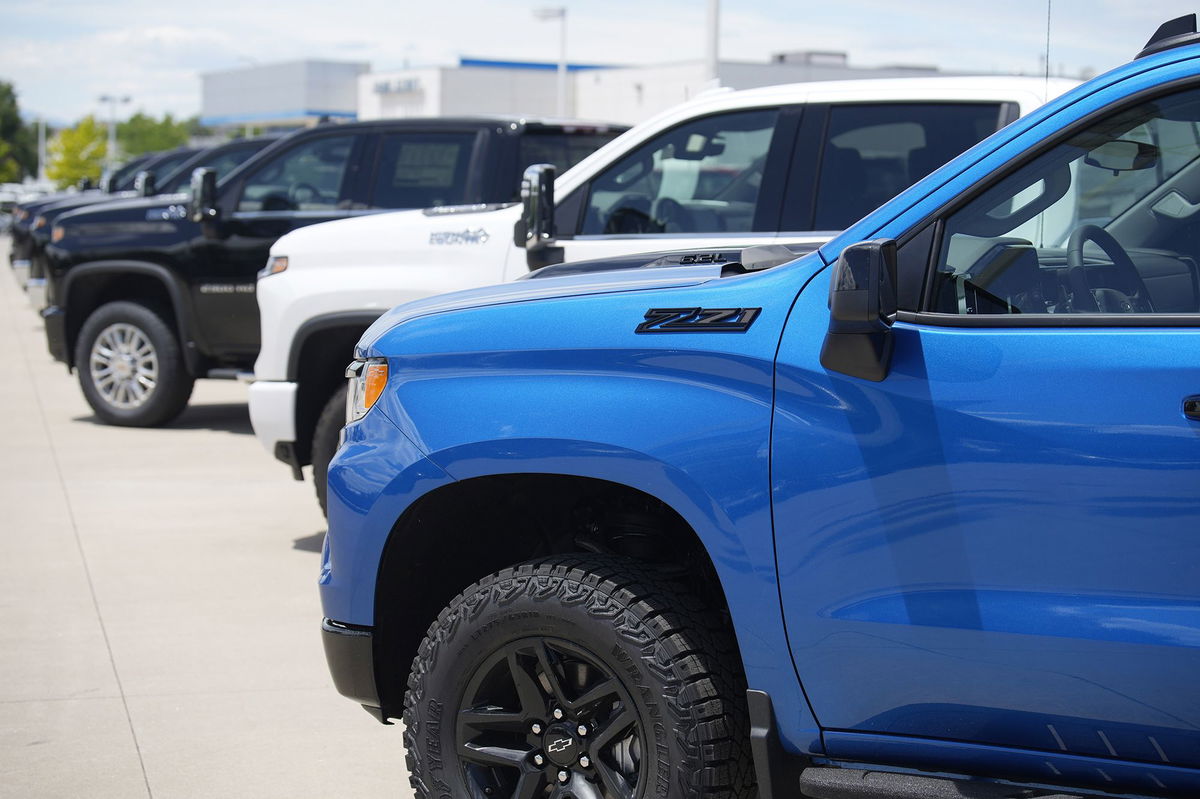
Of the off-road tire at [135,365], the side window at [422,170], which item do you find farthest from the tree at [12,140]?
the side window at [422,170]

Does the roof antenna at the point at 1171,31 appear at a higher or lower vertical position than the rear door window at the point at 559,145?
higher

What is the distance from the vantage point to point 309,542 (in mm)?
7258

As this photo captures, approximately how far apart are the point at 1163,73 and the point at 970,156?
38 centimetres

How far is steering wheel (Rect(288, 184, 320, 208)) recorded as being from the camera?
31.9ft

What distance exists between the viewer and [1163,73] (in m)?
2.65

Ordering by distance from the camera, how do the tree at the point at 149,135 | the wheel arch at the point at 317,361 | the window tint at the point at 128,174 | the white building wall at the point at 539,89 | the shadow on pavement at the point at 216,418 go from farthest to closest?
1. the tree at the point at 149,135
2. the white building wall at the point at 539,89
3. the window tint at the point at 128,174
4. the shadow on pavement at the point at 216,418
5. the wheel arch at the point at 317,361

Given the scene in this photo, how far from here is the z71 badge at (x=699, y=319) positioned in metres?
2.94

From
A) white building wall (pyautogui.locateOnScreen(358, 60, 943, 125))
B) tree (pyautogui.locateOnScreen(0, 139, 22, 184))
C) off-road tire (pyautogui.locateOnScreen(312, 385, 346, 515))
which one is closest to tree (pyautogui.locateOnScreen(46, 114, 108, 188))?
tree (pyautogui.locateOnScreen(0, 139, 22, 184))

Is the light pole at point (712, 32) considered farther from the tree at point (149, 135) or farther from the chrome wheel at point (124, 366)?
the tree at point (149, 135)

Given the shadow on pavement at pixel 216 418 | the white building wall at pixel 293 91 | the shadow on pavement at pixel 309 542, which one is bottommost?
the shadow on pavement at pixel 216 418

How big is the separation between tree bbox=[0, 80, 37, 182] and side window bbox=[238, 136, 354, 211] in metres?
101

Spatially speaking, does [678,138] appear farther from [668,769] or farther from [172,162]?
[172,162]

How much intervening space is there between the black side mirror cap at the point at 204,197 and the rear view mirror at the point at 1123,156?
7931mm

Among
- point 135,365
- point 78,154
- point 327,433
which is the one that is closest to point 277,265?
point 327,433
